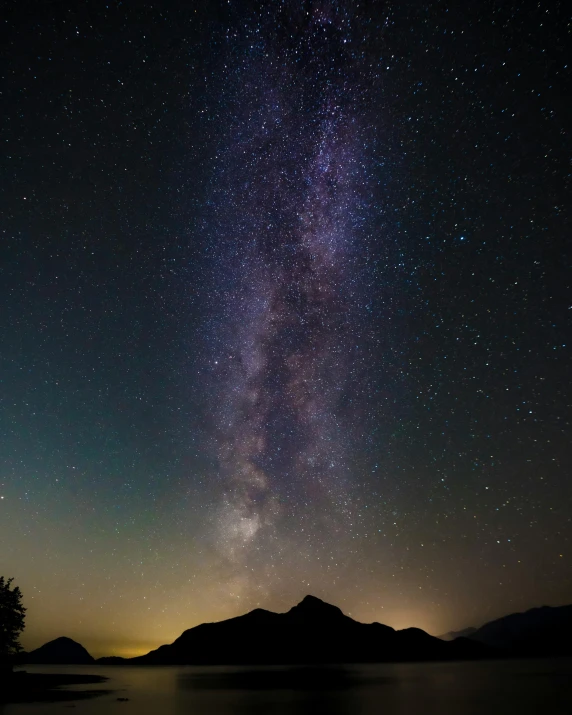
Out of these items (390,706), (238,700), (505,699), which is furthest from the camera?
(238,700)

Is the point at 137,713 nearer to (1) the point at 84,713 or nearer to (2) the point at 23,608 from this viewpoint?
(1) the point at 84,713

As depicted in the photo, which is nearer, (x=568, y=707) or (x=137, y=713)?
(x=137, y=713)

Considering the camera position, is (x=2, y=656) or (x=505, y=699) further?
(x=505, y=699)

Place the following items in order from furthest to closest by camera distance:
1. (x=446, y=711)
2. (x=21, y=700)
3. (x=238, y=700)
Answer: (x=238, y=700)
(x=446, y=711)
(x=21, y=700)

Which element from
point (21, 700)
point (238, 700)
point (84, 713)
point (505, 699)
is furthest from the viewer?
point (238, 700)

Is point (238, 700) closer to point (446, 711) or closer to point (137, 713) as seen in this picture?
point (137, 713)

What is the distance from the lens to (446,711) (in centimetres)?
3678

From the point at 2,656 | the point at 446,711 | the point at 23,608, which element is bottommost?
the point at 446,711

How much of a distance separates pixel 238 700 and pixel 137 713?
18.0 meters

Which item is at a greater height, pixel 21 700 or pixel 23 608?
pixel 23 608

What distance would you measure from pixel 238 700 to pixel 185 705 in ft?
22.4

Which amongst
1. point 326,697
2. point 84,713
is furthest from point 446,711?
point 84,713

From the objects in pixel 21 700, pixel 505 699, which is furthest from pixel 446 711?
pixel 21 700

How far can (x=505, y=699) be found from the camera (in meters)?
46.0
